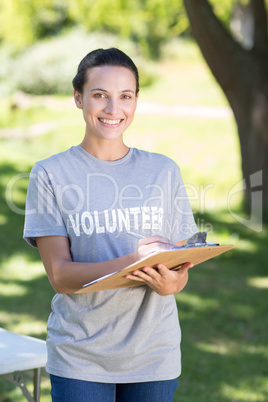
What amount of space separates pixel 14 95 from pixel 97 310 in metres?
14.1

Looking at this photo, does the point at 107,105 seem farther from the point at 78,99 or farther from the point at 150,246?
the point at 150,246

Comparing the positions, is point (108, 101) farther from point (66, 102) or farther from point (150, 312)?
point (66, 102)

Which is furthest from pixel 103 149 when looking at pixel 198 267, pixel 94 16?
pixel 94 16

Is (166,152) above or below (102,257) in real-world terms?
above

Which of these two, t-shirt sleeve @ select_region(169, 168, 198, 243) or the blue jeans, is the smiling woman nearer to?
t-shirt sleeve @ select_region(169, 168, 198, 243)

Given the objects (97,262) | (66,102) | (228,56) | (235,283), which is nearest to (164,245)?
(97,262)

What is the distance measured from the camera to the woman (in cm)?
186

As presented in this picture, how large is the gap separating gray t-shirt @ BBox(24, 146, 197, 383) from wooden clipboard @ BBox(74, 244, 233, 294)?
115 mm

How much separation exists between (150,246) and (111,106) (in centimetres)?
48

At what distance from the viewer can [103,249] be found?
1.91 metres

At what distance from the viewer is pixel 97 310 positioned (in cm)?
189

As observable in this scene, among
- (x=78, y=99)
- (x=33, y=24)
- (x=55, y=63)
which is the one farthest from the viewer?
(x=33, y=24)

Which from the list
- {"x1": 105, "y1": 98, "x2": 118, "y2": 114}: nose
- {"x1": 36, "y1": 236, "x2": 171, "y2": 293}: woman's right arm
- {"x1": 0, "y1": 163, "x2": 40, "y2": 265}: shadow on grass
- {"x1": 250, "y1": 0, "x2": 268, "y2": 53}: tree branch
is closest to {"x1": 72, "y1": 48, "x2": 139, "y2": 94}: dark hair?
{"x1": 105, "y1": 98, "x2": 118, "y2": 114}: nose

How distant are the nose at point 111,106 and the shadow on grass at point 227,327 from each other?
8.45 ft
